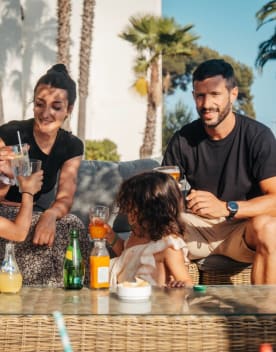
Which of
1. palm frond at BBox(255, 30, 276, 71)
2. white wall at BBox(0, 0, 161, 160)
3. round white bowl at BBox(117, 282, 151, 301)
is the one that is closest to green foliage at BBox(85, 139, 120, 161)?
white wall at BBox(0, 0, 161, 160)

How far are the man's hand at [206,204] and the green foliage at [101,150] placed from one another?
1876 centimetres

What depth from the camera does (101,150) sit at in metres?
23.2

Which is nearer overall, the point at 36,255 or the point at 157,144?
the point at 36,255

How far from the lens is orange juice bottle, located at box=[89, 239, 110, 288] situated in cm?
327

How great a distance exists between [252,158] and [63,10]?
16.1 meters

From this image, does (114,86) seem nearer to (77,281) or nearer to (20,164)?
(20,164)

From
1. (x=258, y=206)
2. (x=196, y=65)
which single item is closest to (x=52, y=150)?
(x=258, y=206)

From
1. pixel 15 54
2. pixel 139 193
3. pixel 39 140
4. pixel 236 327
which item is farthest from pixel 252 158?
pixel 15 54

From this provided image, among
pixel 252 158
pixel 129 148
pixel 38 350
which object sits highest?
pixel 129 148

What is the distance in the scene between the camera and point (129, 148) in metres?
26.2

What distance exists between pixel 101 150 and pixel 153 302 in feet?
66.6

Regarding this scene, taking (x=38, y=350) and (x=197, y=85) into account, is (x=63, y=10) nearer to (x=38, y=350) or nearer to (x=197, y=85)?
(x=197, y=85)

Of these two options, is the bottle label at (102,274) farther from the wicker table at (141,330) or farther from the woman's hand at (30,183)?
the woman's hand at (30,183)

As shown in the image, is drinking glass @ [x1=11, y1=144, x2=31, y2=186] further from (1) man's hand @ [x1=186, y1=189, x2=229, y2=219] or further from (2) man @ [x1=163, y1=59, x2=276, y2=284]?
(2) man @ [x1=163, y1=59, x2=276, y2=284]
